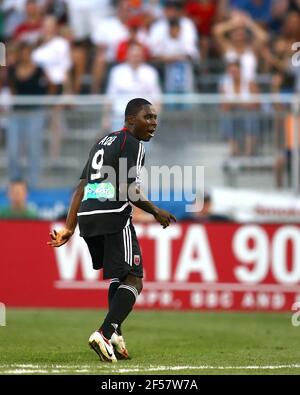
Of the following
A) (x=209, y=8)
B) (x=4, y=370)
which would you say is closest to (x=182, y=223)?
(x=209, y=8)

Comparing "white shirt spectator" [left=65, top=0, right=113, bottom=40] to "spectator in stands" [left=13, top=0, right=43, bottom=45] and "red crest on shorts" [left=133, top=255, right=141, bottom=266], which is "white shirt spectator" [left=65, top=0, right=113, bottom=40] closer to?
"spectator in stands" [left=13, top=0, right=43, bottom=45]

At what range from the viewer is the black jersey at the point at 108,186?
9438mm

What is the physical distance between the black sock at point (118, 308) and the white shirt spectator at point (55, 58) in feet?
32.8

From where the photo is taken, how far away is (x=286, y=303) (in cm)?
1608

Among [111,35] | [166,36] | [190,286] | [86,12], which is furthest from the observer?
[86,12]

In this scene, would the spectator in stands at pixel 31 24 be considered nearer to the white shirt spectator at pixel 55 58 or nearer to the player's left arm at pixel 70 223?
the white shirt spectator at pixel 55 58

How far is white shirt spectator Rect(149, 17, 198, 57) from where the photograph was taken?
19406 mm

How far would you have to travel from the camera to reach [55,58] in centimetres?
1934

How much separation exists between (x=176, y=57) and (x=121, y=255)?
1014 cm

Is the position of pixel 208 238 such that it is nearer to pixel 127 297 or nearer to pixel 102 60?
pixel 102 60

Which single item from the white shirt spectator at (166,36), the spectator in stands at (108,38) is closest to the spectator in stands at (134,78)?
the spectator in stands at (108,38)

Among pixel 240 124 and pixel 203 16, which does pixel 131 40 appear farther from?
pixel 240 124

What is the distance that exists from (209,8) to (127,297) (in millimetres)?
12386

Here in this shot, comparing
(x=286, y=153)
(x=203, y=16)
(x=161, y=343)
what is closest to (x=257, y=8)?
(x=203, y=16)
